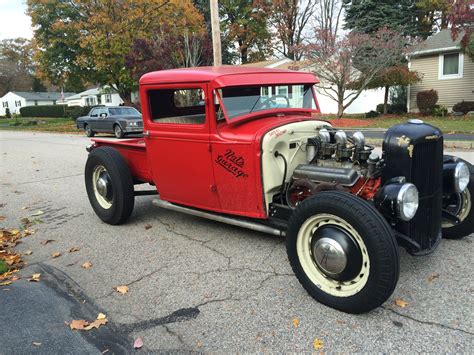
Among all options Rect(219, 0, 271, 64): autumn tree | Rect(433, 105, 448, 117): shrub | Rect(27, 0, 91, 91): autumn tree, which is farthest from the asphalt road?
Rect(219, 0, 271, 64): autumn tree

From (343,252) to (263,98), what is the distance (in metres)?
1.98

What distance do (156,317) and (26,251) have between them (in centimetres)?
239

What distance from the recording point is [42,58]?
3111 cm

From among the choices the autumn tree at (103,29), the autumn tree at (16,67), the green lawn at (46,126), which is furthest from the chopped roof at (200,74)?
the autumn tree at (16,67)

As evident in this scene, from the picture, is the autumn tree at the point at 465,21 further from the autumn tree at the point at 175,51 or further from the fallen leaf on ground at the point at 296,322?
the fallen leaf on ground at the point at 296,322

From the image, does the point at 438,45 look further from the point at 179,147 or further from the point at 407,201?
the point at 407,201

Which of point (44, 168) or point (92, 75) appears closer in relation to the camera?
point (44, 168)

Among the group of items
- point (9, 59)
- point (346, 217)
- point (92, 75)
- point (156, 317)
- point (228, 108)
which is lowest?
point (156, 317)

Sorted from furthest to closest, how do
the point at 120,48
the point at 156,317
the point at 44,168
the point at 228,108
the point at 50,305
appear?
the point at 120,48, the point at 44,168, the point at 228,108, the point at 50,305, the point at 156,317

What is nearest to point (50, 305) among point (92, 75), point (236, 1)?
point (92, 75)

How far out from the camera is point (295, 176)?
391cm

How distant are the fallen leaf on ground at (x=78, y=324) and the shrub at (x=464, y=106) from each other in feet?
71.8

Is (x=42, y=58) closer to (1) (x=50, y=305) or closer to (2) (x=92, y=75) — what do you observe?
(2) (x=92, y=75)

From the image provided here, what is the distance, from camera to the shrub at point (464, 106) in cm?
2038
